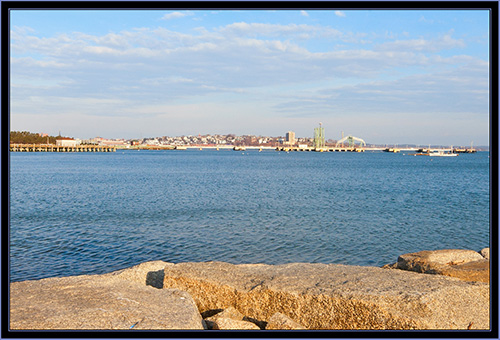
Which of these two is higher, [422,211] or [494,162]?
[494,162]

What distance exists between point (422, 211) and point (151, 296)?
26.6m

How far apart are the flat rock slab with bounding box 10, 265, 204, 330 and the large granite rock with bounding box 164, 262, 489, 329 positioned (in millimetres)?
835

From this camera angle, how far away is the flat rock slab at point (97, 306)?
5.84 metres

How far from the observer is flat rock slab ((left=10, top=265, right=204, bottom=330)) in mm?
5844

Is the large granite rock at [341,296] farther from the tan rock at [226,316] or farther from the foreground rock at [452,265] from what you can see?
the foreground rock at [452,265]

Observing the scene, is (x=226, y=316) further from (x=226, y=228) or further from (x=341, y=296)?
(x=226, y=228)

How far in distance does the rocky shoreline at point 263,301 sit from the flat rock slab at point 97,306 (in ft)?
0.05

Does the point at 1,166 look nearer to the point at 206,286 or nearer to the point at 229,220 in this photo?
the point at 206,286

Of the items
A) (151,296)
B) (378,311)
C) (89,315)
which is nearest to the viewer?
(89,315)

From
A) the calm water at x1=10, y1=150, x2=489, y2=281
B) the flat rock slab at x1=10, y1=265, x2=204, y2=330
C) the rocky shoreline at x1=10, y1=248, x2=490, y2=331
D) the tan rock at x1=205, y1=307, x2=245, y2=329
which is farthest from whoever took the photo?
the calm water at x1=10, y1=150, x2=489, y2=281

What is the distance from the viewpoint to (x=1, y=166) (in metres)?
4.13

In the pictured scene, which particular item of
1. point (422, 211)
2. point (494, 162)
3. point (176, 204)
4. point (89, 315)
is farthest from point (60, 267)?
point (422, 211)

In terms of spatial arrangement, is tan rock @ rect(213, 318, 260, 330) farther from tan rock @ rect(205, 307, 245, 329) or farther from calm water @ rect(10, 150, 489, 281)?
calm water @ rect(10, 150, 489, 281)

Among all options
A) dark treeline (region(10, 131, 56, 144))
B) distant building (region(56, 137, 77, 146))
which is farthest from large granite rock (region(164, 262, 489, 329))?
distant building (region(56, 137, 77, 146))
